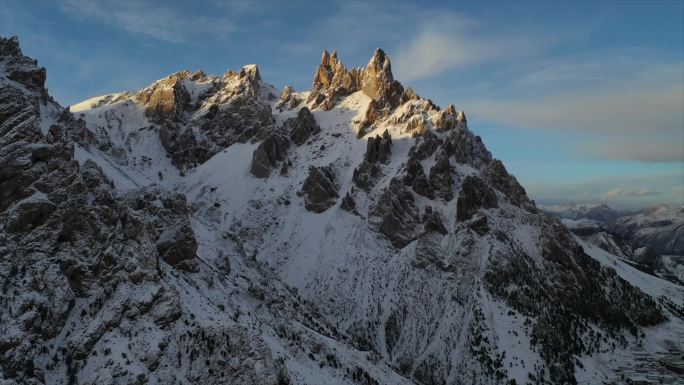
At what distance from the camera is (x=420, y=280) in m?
148

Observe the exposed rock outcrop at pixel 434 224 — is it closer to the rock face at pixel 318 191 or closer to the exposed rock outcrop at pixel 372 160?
the exposed rock outcrop at pixel 372 160

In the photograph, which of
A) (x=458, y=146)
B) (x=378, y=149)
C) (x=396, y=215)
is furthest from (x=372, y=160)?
(x=458, y=146)

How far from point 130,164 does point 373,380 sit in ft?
429

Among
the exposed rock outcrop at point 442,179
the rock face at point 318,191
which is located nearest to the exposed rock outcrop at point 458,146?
the exposed rock outcrop at point 442,179

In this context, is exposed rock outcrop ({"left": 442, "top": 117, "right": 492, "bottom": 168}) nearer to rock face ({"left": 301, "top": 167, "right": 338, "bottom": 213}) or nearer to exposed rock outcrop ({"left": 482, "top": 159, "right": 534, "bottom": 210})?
exposed rock outcrop ({"left": 482, "top": 159, "right": 534, "bottom": 210})

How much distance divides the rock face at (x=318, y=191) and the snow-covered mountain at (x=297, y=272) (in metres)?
0.54

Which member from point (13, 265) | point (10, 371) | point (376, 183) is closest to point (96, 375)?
point (10, 371)

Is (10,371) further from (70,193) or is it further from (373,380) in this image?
(373,380)

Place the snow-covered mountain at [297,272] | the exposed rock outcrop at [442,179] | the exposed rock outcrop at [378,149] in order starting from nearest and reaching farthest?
the snow-covered mountain at [297,272]
the exposed rock outcrop at [442,179]
the exposed rock outcrop at [378,149]

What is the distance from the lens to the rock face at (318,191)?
573ft

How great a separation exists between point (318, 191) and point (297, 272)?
3227 centimetres

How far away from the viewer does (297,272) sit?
155 meters

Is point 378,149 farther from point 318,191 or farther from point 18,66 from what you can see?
point 18,66

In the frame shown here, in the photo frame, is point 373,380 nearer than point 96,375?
No
